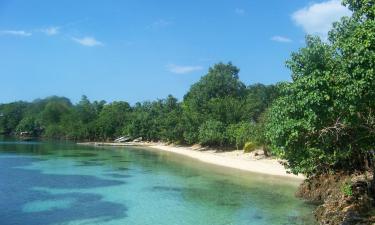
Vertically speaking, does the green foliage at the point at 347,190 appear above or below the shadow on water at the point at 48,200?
above

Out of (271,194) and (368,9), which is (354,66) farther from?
(271,194)

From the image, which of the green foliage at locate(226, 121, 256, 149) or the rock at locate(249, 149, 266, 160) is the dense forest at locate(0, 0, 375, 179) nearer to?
the green foliage at locate(226, 121, 256, 149)

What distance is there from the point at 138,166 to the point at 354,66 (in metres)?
36.9

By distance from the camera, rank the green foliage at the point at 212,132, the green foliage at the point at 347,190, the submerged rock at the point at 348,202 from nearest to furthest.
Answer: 1. the submerged rock at the point at 348,202
2. the green foliage at the point at 347,190
3. the green foliage at the point at 212,132

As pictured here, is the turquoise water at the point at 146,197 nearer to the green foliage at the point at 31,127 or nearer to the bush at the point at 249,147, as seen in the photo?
the bush at the point at 249,147

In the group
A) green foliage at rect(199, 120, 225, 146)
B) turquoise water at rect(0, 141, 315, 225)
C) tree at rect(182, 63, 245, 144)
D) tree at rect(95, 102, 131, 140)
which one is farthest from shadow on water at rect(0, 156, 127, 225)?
tree at rect(95, 102, 131, 140)

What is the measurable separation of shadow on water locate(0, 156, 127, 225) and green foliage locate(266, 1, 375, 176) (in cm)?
1048

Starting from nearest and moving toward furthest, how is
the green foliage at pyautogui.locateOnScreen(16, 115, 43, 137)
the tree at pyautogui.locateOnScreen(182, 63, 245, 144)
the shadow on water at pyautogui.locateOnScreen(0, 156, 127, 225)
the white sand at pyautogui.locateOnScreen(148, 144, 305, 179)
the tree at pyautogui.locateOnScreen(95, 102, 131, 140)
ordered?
the shadow on water at pyautogui.locateOnScreen(0, 156, 127, 225) < the white sand at pyautogui.locateOnScreen(148, 144, 305, 179) < the tree at pyautogui.locateOnScreen(182, 63, 245, 144) < the tree at pyautogui.locateOnScreen(95, 102, 131, 140) < the green foliage at pyautogui.locateOnScreen(16, 115, 43, 137)

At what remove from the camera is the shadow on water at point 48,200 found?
819 inches

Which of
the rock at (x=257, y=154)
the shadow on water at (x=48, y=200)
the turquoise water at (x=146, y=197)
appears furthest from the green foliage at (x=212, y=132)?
the shadow on water at (x=48, y=200)

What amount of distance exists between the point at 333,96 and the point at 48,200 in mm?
18761

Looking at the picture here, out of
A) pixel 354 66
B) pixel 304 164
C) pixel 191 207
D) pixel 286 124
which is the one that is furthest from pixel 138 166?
pixel 354 66

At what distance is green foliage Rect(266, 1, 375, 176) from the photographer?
11070 mm

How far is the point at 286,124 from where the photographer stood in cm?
1351
